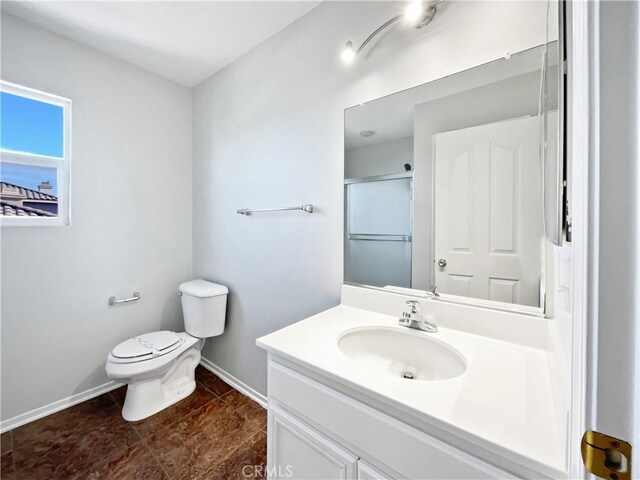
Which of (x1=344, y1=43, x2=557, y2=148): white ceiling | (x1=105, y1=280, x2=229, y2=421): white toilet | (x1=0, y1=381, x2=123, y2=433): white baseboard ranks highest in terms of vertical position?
(x1=344, y1=43, x2=557, y2=148): white ceiling

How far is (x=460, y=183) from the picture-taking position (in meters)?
1.09

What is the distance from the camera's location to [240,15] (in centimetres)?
155

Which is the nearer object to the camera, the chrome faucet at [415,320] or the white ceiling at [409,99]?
the white ceiling at [409,99]

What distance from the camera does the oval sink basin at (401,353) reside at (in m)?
0.98

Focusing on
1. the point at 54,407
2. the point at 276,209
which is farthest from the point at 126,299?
the point at 276,209

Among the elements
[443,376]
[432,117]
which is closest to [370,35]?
[432,117]

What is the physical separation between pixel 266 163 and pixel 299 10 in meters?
0.84

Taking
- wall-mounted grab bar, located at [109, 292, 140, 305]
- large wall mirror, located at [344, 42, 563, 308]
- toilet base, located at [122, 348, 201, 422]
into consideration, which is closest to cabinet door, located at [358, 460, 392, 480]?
large wall mirror, located at [344, 42, 563, 308]

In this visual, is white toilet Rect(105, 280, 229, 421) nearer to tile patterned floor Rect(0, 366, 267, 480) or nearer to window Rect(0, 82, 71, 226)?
tile patterned floor Rect(0, 366, 267, 480)

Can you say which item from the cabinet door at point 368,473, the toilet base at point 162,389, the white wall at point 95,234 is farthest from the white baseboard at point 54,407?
the cabinet door at point 368,473

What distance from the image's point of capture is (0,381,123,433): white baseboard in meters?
1.59

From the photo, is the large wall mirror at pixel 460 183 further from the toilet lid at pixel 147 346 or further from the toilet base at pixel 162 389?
the toilet base at pixel 162 389

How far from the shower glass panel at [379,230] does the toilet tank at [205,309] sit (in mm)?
1066

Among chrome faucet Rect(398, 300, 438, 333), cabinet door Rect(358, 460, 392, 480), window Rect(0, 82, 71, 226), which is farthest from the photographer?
window Rect(0, 82, 71, 226)
